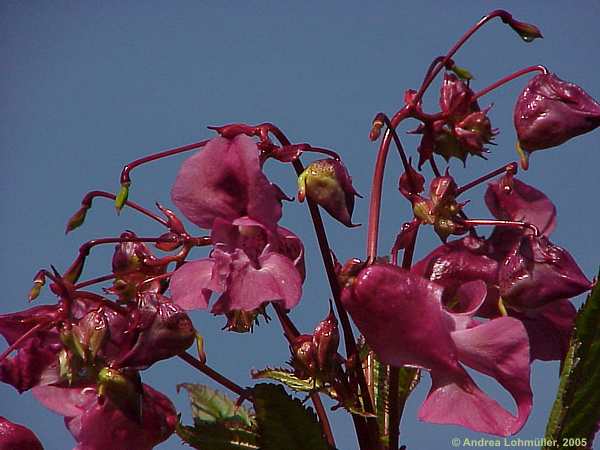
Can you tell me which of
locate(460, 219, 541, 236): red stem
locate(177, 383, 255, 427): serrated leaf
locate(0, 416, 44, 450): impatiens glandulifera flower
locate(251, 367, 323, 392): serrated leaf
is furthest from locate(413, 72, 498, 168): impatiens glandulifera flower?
locate(0, 416, 44, 450): impatiens glandulifera flower

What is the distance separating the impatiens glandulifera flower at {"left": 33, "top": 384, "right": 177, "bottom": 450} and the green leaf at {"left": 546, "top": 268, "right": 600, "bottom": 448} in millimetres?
509

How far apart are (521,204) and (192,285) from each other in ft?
1.54

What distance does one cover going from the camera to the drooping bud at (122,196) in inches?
52.7

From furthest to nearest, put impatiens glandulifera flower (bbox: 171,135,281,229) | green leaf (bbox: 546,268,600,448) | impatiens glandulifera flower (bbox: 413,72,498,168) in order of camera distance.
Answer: impatiens glandulifera flower (bbox: 413,72,498,168) < impatiens glandulifera flower (bbox: 171,135,281,229) < green leaf (bbox: 546,268,600,448)

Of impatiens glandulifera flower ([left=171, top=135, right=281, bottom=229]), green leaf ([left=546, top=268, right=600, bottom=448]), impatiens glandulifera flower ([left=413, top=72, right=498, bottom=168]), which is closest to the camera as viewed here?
green leaf ([left=546, top=268, right=600, bottom=448])

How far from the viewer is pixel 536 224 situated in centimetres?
134

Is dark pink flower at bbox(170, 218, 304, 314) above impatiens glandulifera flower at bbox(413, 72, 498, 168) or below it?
below

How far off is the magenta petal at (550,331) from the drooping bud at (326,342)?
0.26 m

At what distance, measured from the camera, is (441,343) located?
1.14 m

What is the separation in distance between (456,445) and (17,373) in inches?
22.9

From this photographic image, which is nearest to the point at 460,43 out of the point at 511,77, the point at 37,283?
the point at 511,77

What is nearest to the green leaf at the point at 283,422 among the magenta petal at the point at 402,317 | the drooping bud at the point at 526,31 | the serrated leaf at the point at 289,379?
the serrated leaf at the point at 289,379

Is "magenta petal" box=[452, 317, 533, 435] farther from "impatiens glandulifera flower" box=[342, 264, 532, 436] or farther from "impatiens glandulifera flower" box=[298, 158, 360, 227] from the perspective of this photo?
"impatiens glandulifera flower" box=[298, 158, 360, 227]

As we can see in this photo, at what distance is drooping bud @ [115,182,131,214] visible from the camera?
134 centimetres
